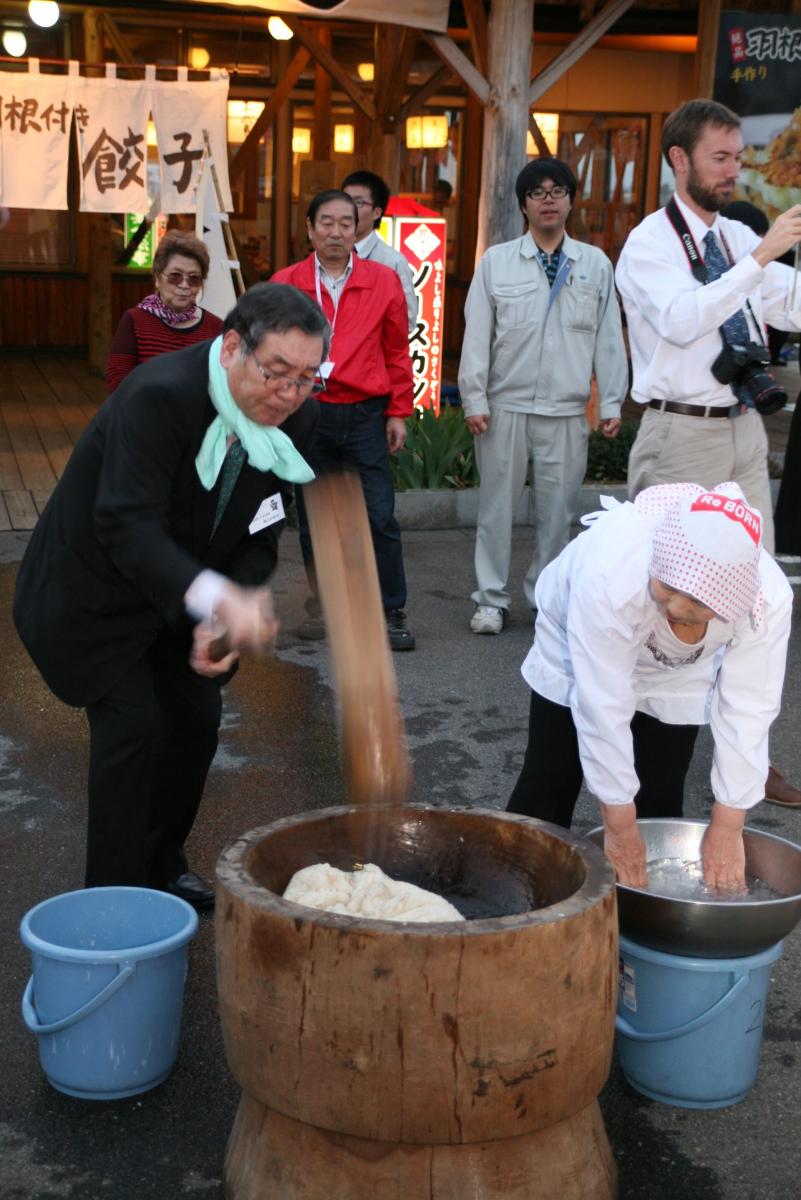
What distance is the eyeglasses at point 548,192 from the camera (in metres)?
6.39

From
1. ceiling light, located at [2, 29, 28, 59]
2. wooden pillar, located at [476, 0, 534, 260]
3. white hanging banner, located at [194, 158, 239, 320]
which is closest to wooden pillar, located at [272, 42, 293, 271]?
ceiling light, located at [2, 29, 28, 59]

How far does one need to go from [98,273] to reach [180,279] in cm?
861

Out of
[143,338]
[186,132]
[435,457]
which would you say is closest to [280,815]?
[143,338]

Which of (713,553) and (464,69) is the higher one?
(464,69)

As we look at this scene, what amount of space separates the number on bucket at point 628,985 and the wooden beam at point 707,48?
28.9 feet

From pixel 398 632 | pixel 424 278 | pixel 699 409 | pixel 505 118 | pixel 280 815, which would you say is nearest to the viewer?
pixel 280 815

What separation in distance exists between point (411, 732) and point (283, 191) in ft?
36.7

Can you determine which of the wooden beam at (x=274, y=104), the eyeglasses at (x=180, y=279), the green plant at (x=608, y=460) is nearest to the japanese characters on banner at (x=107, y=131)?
the green plant at (x=608, y=460)

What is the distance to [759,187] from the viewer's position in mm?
10633

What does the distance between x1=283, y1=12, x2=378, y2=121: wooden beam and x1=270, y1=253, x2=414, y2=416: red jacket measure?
5065 millimetres

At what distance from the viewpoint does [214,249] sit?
9.28 metres

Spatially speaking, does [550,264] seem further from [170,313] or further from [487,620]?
[170,313]

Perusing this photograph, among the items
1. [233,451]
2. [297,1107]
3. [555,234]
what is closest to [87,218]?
[555,234]

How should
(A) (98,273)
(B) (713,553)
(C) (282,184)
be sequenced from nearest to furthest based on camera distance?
(B) (713,553) < (A) (98,273) < (C) (282,184)
